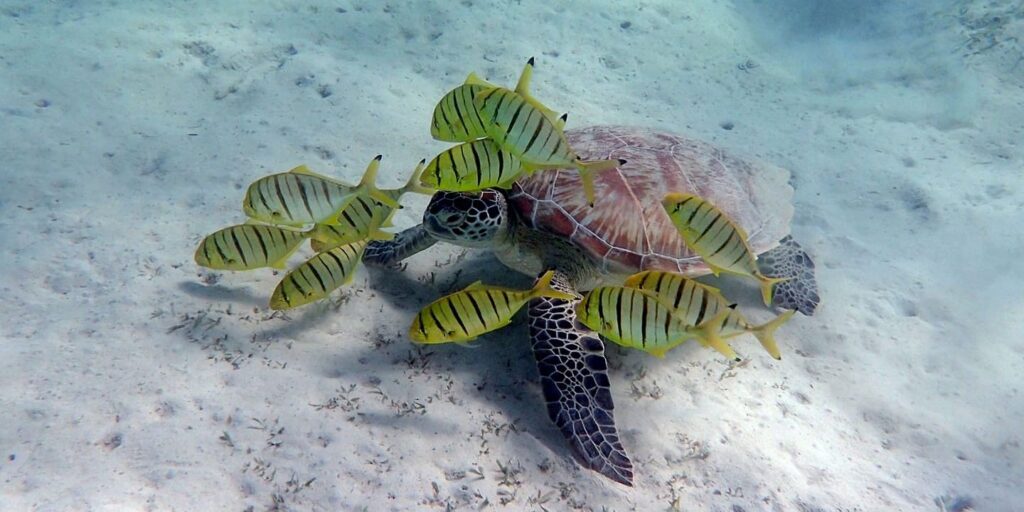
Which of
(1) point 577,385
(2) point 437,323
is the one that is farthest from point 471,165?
(1) point 577,385

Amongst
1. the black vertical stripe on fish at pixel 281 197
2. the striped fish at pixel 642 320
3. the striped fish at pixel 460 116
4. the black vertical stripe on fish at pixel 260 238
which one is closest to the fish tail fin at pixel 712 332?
the striped fish at pixel 642 320

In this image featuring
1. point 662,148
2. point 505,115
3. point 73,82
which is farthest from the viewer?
point 73,82

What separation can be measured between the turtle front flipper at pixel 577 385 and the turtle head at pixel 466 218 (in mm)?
564

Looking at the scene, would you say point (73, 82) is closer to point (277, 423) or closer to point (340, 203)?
point (340, 203)

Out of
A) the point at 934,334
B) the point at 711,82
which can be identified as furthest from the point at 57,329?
the point at 711,82

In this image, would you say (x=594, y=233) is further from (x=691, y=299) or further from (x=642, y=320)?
(x=642, y=320)

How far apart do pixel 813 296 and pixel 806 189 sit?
1846 millimetres

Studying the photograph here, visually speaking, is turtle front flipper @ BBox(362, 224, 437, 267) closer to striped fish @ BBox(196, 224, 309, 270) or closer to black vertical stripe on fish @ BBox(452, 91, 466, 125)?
striped fish @ BBox(196, 224, 309, 270)

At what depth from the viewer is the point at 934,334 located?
13.3 feet

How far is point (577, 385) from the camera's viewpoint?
2938 mm

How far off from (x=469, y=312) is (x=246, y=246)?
4.30ft

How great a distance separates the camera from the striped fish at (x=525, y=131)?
7.82ft

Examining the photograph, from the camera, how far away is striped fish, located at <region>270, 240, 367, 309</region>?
2951 millimetres

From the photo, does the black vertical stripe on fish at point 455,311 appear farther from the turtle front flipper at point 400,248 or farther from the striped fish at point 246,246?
the turtle front flipper at point 400,248
